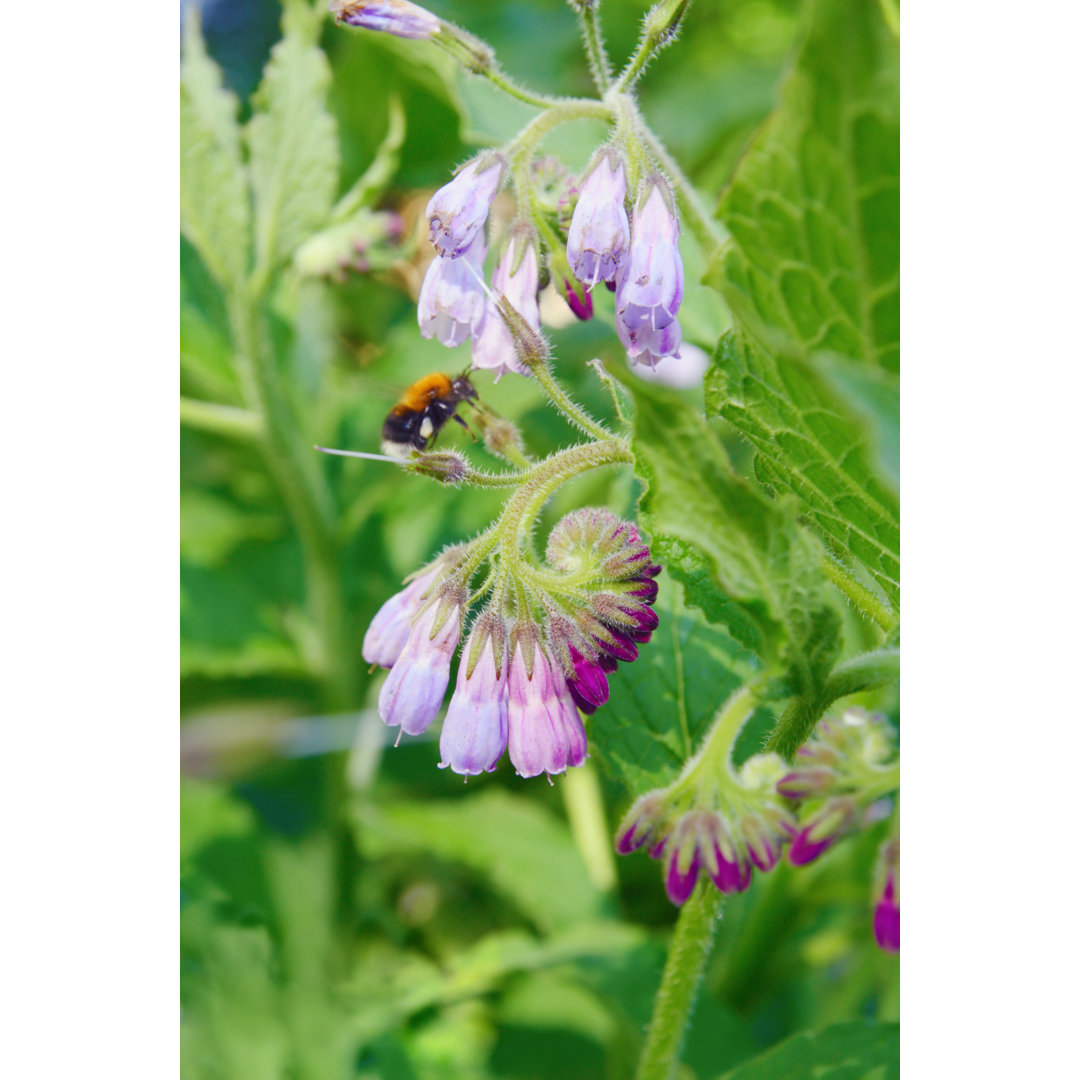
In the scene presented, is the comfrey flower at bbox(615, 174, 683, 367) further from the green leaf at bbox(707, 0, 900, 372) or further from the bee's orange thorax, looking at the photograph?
the bee's orange thorax

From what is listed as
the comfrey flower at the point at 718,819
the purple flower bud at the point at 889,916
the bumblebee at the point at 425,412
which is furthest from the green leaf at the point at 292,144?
the purple flower bud at the point at 889,916

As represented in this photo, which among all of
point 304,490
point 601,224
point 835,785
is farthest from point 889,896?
point 304,490

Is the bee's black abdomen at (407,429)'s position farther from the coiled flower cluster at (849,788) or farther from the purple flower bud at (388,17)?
the coiled flower cluster at (849,788)

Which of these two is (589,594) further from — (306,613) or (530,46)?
(530,46)

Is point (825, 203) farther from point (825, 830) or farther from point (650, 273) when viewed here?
point (825, 830)

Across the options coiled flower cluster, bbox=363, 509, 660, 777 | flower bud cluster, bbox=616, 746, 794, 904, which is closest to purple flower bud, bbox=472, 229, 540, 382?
coiled flower cluster, bbox=363, 509, 660, 777
